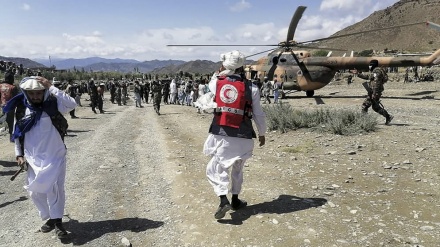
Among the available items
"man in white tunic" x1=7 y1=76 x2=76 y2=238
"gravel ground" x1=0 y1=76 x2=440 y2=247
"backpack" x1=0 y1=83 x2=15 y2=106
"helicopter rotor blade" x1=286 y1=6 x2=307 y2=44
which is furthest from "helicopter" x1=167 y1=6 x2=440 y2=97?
"man in white tunic" x1=7 y1=76 x2=76 y2=238

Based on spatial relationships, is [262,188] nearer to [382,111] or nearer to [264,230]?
[264,230]

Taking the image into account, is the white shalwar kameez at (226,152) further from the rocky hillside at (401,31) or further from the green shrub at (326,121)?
the rocky hillside at (401,31)

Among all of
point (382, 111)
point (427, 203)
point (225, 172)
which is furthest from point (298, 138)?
point (225, 172)

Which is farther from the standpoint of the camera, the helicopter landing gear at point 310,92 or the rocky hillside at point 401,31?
the rocky hillside at point 401,31

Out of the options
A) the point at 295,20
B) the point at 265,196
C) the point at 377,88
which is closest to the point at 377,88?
the point at 377,88

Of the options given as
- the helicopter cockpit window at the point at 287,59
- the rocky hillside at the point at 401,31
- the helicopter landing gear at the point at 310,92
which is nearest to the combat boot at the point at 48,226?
the helicopter cockpit window at the point at 287,59

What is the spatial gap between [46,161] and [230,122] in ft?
6.67

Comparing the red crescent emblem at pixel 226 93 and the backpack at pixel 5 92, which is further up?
the red crescent emblem at pixel 226 93

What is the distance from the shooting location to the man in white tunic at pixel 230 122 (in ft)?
14.2

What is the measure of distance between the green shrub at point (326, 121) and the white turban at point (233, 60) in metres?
5.31

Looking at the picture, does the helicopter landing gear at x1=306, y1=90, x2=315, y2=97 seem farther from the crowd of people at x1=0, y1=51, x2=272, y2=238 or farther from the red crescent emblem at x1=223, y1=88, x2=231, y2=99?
the red crescent emblem at x1=223, y1=88, x2=231, y2=99

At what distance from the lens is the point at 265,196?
516 centimetres

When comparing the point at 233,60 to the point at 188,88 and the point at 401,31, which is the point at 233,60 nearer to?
the point at 188,88

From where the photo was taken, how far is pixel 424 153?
7.00 metres
